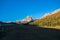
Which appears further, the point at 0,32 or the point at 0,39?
the point at 0,32

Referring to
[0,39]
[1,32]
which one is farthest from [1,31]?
[0,39]

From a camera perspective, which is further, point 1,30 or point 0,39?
point 1,30

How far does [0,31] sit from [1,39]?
4.14 meters

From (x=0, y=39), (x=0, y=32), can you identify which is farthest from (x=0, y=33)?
(x=0, y=39)

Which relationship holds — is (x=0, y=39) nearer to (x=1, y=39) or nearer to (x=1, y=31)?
(x=1, y=39)

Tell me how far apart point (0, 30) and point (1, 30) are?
366mm

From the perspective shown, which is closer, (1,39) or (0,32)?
(1,39)

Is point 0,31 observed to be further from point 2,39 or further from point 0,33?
point 2,39

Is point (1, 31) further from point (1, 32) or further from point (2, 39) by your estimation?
point (2, 39)

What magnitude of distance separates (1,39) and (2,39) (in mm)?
114

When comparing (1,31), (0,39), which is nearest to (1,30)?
(1,31)

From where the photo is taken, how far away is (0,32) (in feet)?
75.6

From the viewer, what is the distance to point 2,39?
1903cm

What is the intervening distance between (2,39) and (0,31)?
4208mm
